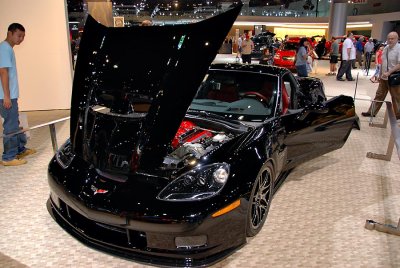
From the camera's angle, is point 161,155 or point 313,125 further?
point 313,125

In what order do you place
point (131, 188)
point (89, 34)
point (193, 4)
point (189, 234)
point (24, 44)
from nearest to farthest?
1. point (189, 234)
2. point (131, 188)
3. point (89, 34)
4. point (24, 44)
5. point (193, 4)

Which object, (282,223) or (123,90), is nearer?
(123,90)

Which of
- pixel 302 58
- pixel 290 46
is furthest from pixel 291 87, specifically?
pixel 290 46

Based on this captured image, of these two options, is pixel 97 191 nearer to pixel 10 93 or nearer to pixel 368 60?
pixel 10 93

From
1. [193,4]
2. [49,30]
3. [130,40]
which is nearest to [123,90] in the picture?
[130,40]

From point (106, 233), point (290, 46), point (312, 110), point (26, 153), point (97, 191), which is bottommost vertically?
point (26, 153)

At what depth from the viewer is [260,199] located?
284cm

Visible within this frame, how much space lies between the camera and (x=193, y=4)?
981 inches

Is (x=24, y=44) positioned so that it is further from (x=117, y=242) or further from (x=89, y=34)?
(x=117, y=242)

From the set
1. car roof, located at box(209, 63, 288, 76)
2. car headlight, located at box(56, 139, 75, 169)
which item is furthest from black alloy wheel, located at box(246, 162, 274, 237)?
car headlight, located at box(56, 139, 75, 169)

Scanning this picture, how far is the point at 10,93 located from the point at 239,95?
274cm

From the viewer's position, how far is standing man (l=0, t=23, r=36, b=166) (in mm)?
4086

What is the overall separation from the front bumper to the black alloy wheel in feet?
0.73

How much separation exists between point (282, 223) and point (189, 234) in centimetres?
116
